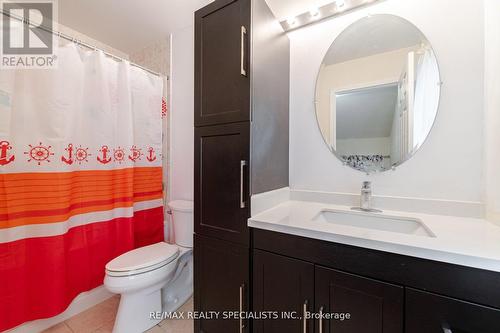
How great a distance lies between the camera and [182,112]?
195cm

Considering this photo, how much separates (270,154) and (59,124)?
145cm

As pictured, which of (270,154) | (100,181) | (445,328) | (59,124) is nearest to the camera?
(445,328)

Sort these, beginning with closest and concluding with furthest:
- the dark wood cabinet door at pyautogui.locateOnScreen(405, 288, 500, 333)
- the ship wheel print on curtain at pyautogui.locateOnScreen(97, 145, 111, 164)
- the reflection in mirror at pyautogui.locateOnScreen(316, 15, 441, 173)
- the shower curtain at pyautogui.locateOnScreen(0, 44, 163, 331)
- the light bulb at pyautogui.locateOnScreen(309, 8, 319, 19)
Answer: the dark wood cabinet door at pyautogui.locateOnScreen(405, 288, 500, 333), the reflection in mirror at pyautogui.locateOnScreen(316, 15, 441, 173), the shower curtain at pyautogui.locateOnScreen(0, 44, 163, 331), the light bulb at pyautogui.locateOnScreen(309, 8, 319, 19), the ship wheel print on curtain at pyautogui.locateOnScreen(97, 145, 111, 164)

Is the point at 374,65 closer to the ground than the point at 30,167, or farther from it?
farther from it

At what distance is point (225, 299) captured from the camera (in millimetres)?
1081

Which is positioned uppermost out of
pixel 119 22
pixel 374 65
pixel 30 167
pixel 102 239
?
pixel 119 22

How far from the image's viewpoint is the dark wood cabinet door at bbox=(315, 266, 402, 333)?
71 centimetres

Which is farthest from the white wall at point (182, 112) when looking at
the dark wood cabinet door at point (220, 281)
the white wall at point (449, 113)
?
the white wall at point (449, 113)

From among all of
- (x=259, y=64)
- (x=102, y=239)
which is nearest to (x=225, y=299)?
(x=102, y=239)

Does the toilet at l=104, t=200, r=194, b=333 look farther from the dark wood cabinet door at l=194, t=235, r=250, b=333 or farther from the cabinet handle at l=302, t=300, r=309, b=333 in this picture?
the cabinet handle at l=302, t=300, r=309, b=333

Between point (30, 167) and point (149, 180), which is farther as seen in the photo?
point (149, 180)

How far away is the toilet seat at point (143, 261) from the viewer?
1253 mm

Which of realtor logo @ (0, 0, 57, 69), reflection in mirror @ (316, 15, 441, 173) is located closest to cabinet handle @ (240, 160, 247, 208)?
reflection in mirror @ (316, 15, 441, 173)

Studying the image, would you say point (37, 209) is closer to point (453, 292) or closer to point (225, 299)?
point (225, 299)
